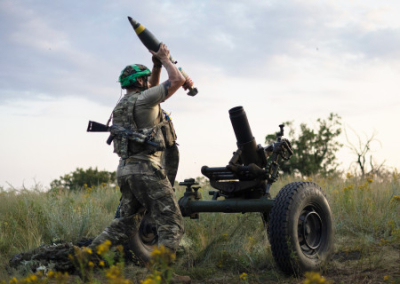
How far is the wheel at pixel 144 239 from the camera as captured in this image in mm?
6488

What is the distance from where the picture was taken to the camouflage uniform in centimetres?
548

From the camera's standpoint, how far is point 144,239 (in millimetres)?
6707

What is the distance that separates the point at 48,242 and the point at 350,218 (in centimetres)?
491

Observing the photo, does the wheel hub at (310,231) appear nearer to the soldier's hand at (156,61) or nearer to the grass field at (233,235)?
the grass field at (233,235)

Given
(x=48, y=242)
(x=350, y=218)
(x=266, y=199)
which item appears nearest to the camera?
(x=266, y=199)

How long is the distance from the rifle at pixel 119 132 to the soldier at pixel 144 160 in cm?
5

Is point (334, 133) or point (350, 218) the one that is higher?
point (334, 133)

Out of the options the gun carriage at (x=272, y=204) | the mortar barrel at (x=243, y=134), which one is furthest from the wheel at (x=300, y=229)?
the mortar barrel at (x=243, y=134)

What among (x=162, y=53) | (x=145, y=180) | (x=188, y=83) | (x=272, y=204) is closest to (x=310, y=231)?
(x=272, y=204)

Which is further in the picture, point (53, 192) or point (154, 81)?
point (53, 192)

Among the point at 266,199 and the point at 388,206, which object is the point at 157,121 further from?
the point at 388,206

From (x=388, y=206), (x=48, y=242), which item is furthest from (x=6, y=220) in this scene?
(x=388, y=206)

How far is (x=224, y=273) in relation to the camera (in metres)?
6.28

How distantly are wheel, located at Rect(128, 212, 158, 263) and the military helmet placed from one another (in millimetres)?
1734
